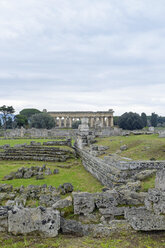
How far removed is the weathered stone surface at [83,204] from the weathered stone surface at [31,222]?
90 cm

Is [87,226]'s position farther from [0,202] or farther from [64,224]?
[0,202]

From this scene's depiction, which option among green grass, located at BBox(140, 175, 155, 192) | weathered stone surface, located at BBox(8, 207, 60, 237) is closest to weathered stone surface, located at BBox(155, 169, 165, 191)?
green grass, located at BBox(140, 175, 155, 192)

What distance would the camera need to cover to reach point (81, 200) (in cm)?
602

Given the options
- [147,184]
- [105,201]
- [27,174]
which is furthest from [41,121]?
[105,201]

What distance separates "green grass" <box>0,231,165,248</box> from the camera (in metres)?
4.67

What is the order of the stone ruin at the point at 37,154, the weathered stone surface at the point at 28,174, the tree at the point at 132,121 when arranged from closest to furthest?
the weathered stone surface at the point at 28,174 < the stone ruin at the point at 37,154 < the tree at the point at 132,121

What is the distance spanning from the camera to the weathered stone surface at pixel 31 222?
5186 millimetres

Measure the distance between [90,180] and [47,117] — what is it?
59120mm

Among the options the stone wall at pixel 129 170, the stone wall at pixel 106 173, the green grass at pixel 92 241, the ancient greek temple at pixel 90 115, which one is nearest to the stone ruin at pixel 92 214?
the green grass at pixel 92 241

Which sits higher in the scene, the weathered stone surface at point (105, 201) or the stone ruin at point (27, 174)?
the weathered stone surface at point (105, 201)

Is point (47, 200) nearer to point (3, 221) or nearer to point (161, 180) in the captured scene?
point (3, 221)

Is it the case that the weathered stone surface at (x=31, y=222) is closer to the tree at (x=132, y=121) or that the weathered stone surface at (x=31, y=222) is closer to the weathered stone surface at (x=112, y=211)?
the weathered stone surface at (x=112, y=211)

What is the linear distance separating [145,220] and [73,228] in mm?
1912

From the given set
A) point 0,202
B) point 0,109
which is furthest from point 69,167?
point 0,109
